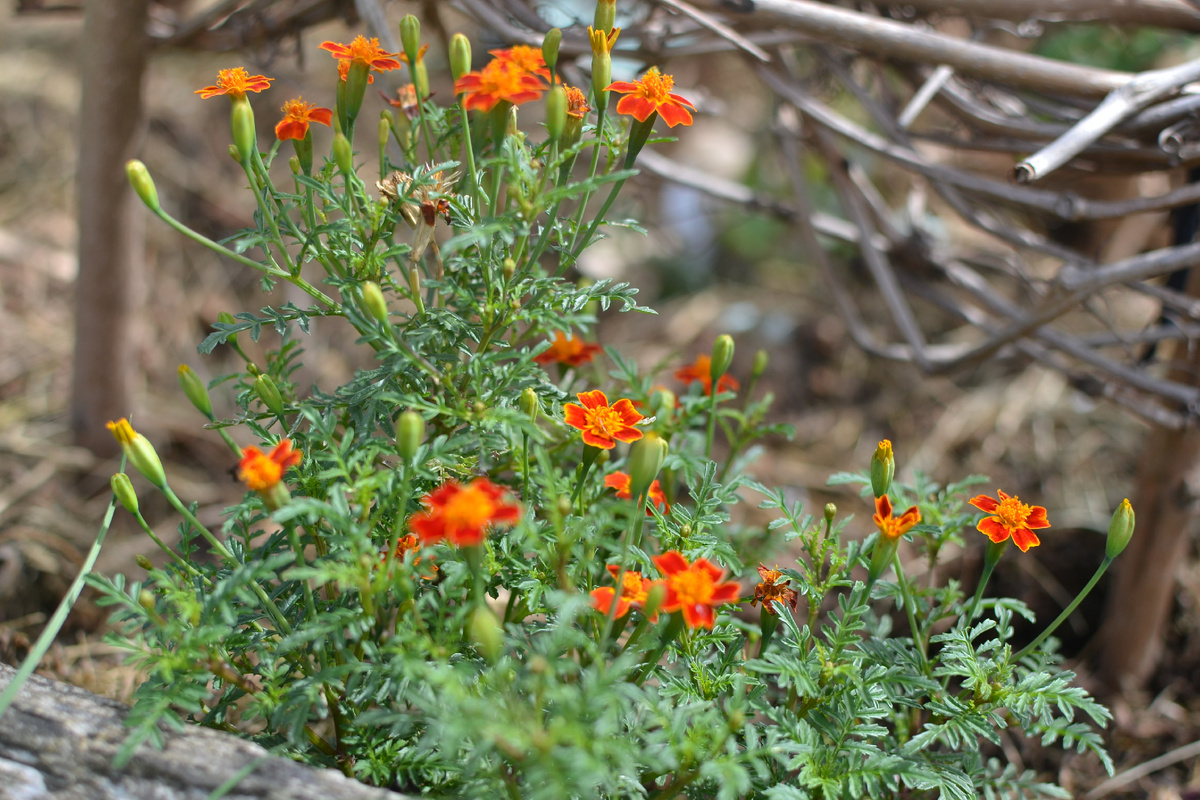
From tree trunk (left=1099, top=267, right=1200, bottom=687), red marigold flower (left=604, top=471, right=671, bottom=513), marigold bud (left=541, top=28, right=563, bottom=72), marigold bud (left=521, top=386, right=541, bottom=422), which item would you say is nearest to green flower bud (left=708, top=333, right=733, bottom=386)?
red marigold flower (left=604, top=471, right=671, bottom=513)

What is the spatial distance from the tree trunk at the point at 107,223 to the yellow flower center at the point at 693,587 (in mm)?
1526

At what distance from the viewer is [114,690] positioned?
4.70ft

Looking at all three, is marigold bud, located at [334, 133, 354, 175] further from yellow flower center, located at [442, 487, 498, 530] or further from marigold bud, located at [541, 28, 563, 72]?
yellow flower center, located at [442, 487, 498, 530]

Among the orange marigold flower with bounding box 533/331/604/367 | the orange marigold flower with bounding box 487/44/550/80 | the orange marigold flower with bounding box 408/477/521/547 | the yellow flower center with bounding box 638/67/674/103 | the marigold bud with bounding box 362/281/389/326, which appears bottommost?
the orange marigold flower with bounding box 533/331/604/367

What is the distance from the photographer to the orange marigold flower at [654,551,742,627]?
2.59 ft

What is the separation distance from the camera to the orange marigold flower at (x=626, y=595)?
818mm

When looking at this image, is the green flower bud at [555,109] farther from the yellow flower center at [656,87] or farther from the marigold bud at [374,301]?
the marigold bud at [374,301]

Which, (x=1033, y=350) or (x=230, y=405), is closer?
(x=1033, y=350)

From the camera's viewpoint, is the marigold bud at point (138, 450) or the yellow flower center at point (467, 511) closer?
the yellow flower center at point (467, 511)

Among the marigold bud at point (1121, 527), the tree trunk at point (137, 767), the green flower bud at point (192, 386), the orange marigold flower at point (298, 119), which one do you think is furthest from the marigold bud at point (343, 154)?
the marigold bud at point (1121, 527)

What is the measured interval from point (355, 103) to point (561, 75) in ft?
2.47

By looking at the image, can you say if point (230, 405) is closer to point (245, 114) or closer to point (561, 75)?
point (561, 75)

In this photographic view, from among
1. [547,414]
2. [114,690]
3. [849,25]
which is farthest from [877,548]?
[114,690]

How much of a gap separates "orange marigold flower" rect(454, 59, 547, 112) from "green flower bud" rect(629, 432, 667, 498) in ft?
1.20
